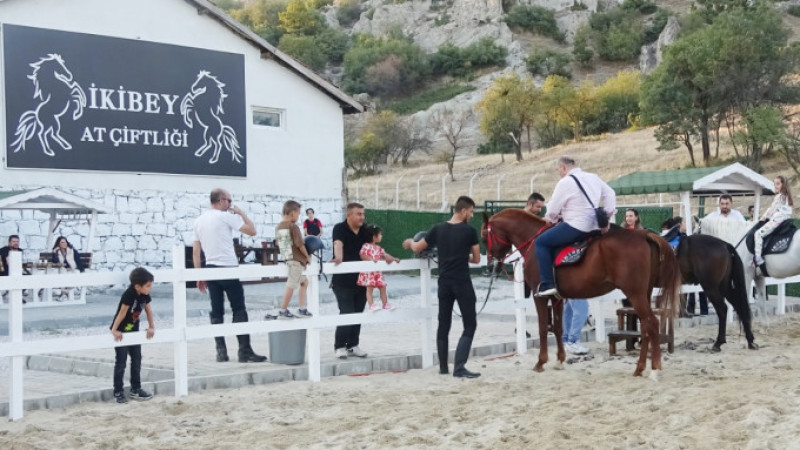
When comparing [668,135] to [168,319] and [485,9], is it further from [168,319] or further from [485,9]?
[485,9]

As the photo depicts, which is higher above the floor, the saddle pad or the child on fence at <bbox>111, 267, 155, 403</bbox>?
the saddle pad

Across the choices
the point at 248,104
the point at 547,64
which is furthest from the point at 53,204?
the point at 547,64

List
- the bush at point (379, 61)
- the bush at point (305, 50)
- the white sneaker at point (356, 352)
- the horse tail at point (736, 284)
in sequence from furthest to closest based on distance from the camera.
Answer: the bush at point (305, 50) → the bush at point (379, 61) → the horse tail at point (736, 284) → the white sneaker at point (356, 352)

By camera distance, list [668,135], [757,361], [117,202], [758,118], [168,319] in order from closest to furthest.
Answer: [757,361], [168,319], [117,202], [758,118], [668,135]

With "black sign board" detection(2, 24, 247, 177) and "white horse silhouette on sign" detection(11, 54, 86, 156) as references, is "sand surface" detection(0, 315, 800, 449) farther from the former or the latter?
"black sign board" detection(2, 24, 247, 177)

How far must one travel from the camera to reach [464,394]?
9188 millimetres

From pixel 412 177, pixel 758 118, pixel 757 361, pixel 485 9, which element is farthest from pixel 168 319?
pixel 485 9

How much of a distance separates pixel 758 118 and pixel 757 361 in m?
35.6

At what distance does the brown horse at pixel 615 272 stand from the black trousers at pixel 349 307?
1731mm

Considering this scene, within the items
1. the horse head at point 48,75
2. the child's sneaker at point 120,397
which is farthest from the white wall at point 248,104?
the child's sneaker at point 120,397

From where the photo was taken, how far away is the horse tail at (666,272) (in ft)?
34.6

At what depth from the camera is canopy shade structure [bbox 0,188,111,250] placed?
20953 millimetres

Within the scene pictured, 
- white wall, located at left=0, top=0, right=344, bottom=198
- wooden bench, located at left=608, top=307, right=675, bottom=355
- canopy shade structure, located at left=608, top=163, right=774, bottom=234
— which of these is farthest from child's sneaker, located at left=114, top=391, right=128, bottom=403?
white wall, located at left=0, top=0, right=344, bottom=198

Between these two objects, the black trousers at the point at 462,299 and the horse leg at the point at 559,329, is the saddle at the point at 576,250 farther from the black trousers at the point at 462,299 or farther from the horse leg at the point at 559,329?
the black trousers at the point at 462,299
